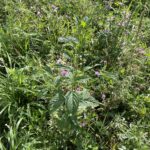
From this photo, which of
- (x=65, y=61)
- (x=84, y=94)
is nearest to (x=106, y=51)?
(x=65, y=61)

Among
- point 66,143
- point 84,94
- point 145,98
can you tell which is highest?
point 84,94

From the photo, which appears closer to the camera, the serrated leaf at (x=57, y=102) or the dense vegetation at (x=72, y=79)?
the serrated leaf at (x=57, y=102)

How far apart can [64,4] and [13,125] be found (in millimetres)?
1783

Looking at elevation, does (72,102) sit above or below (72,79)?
below

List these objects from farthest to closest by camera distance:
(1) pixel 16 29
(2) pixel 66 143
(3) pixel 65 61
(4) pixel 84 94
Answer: (1) pixel 16 29
(3) pixel 65 61
(2) pixel 66 143
(4) pixel 84 94

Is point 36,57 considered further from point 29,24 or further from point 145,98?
point 145,98

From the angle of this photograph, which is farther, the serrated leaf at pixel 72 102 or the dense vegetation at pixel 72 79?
the dense vegetation at pixel 72 79

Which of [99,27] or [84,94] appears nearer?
[84,94]

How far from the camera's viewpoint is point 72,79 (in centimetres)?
246

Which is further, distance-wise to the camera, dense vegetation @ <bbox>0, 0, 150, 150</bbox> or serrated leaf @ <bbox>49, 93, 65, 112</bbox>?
dense vegetation @ <bbox>0, 0, 150, 150</bbox>

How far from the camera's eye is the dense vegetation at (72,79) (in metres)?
2.62

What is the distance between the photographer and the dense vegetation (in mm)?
2615

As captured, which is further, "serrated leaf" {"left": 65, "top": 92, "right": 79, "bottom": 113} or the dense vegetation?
the dense vegetation

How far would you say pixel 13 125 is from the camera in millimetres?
2785
